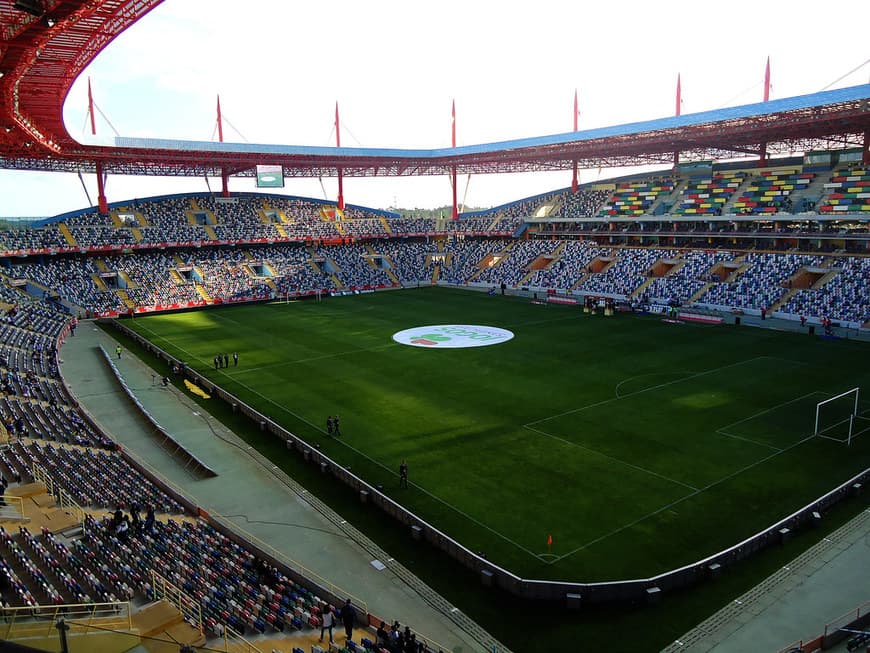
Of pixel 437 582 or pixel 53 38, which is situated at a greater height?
pixel 53 38

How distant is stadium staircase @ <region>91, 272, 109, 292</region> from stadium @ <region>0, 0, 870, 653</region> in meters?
1.21

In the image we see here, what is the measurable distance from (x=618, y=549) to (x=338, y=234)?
64.9 metres

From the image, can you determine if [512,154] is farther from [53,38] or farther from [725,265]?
[53,38]

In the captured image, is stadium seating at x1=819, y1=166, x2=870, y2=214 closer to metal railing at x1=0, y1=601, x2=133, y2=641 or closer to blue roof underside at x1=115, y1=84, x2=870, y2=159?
blue roof underside at x1=115, y1=84, x2=870, y2=159

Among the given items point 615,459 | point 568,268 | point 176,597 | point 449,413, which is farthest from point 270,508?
point 568,268

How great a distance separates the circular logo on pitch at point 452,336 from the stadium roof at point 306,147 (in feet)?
77.0

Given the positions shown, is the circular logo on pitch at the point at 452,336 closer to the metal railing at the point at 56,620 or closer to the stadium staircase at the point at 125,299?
the stadium staircase at the point at 125,299

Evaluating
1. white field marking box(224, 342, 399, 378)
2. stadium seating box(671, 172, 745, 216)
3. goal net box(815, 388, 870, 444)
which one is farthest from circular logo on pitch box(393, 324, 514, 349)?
stadium seating box(671, 172, 745, 216)

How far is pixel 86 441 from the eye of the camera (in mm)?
22359

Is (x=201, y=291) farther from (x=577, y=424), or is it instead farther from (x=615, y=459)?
(x=615, y=459)

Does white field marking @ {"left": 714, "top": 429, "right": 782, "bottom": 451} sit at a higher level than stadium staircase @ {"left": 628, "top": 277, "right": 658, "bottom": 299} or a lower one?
lower

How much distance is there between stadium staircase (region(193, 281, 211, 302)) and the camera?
61.5 meters

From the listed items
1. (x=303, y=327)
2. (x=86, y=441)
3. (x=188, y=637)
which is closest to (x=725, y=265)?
(x=303, y=327)

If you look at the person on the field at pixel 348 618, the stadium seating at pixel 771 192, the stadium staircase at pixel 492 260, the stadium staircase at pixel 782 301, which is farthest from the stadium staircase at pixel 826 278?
the person on the field at pixel 348 618
